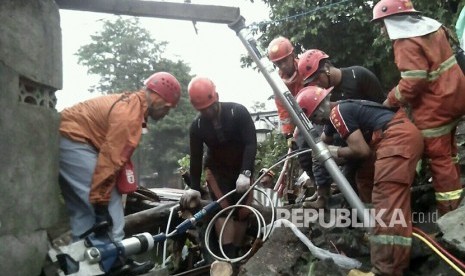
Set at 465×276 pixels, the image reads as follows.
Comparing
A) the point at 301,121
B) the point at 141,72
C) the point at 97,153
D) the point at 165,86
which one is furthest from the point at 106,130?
the point at 141,72

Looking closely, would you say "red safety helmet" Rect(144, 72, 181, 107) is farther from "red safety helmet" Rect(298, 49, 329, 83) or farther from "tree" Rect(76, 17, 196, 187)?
"tree" Rect(76, 17, 196, 187)

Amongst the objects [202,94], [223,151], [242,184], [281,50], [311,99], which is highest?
[281,50]

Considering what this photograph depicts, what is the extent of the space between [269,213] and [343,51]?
631 centimetres

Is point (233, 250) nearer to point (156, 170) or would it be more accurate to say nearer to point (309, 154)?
point (309, 154)

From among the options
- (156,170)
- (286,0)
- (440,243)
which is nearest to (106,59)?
(156,170)

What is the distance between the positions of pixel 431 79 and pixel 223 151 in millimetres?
2275

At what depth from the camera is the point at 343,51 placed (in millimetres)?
10609

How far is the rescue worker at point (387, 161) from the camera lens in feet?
11.7

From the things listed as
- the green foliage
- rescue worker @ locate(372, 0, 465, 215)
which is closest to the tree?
the green foliage

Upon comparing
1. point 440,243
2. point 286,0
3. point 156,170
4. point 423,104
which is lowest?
point 156,170

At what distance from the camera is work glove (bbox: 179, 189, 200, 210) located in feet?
16.8

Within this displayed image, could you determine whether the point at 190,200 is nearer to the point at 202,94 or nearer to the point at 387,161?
the point at 202,94

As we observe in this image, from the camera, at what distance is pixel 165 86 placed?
15.3ft

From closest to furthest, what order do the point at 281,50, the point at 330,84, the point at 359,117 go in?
the point at 359,117, the point at 330,84, the point at 281,50
